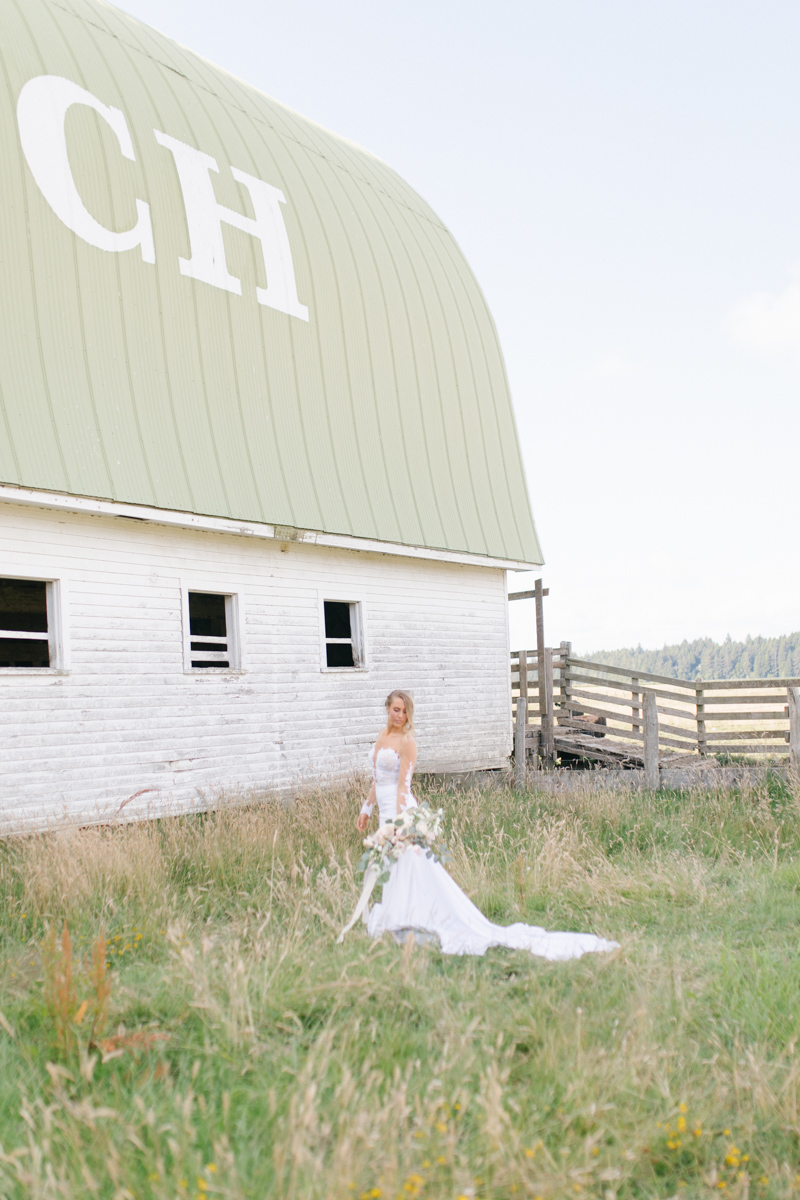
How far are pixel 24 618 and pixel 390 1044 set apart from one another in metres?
12.2

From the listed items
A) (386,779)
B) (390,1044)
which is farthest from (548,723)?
(390,1044)

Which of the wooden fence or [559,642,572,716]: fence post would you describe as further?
[559,642,572,716]: fence post

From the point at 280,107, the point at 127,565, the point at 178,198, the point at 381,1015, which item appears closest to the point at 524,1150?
the point at 381,1015

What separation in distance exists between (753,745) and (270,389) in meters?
9.94

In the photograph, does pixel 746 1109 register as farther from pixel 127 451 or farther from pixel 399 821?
pixel 127 451

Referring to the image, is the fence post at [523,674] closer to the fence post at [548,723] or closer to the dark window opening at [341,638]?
the fence post at [548,723]

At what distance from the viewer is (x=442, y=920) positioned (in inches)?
235

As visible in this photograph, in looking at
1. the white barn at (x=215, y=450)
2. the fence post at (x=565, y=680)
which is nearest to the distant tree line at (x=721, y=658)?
the fence post at (x=565, y=680)

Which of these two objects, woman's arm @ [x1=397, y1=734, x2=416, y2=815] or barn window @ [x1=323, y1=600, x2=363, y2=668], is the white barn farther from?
woman's arm @ [x1=397, y1=734, x2=416, y2=815]

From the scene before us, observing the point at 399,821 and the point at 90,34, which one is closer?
the point at 399,821

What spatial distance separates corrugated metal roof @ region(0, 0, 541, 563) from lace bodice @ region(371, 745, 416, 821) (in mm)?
4438

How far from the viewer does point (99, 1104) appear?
3.63m

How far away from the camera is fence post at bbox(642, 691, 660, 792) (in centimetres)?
1439

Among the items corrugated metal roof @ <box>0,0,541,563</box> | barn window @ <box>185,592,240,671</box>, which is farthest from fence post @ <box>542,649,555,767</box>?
barn window @ <box>185,592,240,671</box>
